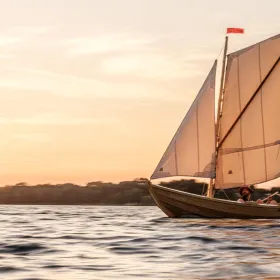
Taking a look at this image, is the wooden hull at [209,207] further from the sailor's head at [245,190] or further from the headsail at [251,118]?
the headsail at [251,118]

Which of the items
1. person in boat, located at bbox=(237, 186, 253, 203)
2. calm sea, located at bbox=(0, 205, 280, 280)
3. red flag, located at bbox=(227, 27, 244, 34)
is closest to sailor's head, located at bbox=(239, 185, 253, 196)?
person in boat, located at bbox=(237, 186, 253, 203)

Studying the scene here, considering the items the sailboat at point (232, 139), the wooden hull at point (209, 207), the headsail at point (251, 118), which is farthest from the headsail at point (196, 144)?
the wooden hull at point (209, 207)

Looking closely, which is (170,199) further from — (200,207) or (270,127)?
(270,127)

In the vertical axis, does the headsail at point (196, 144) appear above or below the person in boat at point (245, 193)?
above

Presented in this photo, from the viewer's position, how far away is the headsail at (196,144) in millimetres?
48438

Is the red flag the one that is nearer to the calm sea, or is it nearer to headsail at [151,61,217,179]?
headsail at [151,61,217,179]

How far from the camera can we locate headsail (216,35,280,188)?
163 ft

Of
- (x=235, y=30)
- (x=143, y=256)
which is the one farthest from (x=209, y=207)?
(x=143, y=256)

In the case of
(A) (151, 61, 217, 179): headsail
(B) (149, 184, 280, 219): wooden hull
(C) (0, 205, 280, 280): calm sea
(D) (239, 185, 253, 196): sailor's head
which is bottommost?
(C) (0, 205, 280, 280): calm sea

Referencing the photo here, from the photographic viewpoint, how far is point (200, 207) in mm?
49562

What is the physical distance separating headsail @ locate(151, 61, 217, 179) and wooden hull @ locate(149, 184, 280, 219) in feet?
5.98

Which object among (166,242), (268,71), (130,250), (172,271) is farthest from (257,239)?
(268,71)

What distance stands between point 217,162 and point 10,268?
32.4 m

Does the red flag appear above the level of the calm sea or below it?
above
